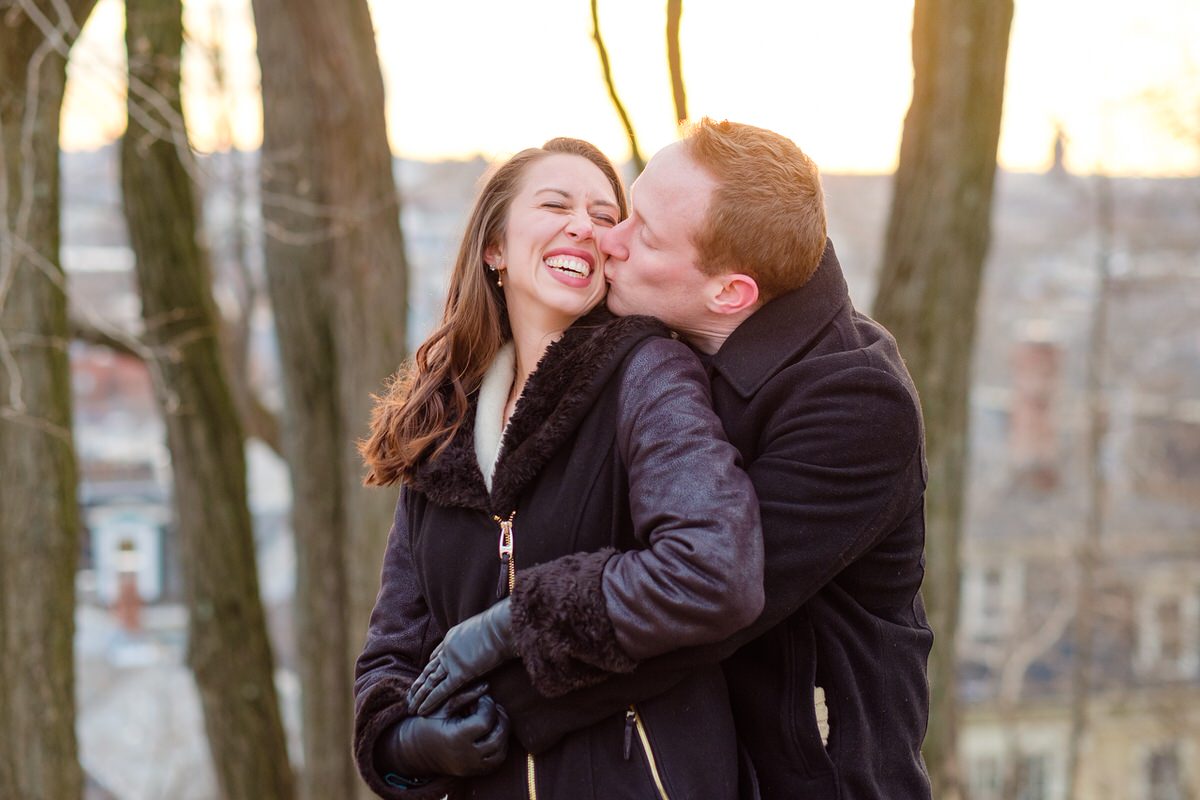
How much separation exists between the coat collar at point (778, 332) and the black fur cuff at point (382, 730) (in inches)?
32.7

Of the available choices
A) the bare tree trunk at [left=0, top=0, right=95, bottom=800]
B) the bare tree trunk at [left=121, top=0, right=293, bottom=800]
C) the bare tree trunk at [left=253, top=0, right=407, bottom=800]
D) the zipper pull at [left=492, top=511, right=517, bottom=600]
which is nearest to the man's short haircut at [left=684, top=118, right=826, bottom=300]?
the zipper pull at [left=492, top=511, right=517, bottom=600]

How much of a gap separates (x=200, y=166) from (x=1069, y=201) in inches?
602

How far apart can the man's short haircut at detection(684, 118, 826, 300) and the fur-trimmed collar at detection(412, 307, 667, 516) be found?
0.63 feet

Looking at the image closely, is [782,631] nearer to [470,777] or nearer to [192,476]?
[470,777]

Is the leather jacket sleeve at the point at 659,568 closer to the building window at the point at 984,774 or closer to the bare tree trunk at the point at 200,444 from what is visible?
the bare tree trunk at the point at 200,444

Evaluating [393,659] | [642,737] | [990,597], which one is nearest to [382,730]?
[393,659]

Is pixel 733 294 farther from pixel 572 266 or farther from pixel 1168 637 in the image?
pixel 1168 637

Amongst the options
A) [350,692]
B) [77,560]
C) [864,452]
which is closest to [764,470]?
[864,452]

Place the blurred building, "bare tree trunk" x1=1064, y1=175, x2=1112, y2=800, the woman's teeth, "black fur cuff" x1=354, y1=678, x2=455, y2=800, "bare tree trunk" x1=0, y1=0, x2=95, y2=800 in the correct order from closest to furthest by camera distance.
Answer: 1. "black fur cuff" x1=354, y1=678, x2=455, y2=800
2. the woman's teeth
3. "bare tree trunk" x1=0, y1=0, x2=95, y2=800
4. "bare tree trunk" x1=1064, y1=175, x2=1112, y2=800
5. the blurred building

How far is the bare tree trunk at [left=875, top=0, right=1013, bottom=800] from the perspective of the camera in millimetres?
4578

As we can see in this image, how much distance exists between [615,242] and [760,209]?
300mm

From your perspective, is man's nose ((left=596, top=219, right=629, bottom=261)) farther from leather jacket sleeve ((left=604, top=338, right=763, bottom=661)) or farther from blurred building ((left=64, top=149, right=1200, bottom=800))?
blurred building ((left=64, top=149, right=1200, bottom=800))

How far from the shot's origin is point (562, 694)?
2104mm

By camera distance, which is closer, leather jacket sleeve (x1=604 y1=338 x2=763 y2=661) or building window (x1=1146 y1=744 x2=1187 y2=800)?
leather jacket sleeve (x1=604 y1=338 x2=763 y2=661)
